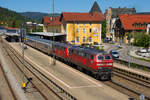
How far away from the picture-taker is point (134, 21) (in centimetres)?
8238

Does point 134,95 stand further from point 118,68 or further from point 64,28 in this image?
point 64,28

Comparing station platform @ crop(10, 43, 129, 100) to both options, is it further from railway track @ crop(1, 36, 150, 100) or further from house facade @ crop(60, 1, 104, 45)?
house facade @ crop(60, 1, 104, 45)

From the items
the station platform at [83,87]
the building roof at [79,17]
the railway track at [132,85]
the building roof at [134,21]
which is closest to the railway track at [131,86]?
the railway track at [132,85]

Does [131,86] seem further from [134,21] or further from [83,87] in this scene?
[134,21]

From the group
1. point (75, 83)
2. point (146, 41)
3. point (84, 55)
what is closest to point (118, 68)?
point (84, 55)

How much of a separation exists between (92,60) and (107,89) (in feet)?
14.4

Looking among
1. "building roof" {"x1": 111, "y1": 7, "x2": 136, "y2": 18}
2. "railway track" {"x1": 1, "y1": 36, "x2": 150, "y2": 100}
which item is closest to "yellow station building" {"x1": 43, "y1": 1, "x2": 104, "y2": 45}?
"building roof" {"x1": 111, "y1": 7, "x2": 136, "y2": 18}

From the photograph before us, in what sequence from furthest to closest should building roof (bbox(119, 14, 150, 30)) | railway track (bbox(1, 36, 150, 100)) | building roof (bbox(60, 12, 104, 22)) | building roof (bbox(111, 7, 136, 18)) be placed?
building roof (bbox(111, 7, 136, 18)) < building roof (bbox(119, 14, 150, 30)) < building roof (bbox(60, 12, 104, 22)) < railway track (bbox(1, 36, 150, 100))

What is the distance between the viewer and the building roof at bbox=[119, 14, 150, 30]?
8151 cm

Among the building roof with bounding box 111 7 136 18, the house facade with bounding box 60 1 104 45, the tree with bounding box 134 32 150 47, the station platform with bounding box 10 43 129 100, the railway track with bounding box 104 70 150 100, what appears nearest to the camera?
the station platform with bounding box 10 43 129 100

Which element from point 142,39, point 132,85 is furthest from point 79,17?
point 132,85

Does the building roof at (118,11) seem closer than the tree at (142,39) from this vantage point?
No

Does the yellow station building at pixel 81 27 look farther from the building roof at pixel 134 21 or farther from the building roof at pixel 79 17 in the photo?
the building roof at pixel 134 21

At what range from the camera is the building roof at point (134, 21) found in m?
81.5
